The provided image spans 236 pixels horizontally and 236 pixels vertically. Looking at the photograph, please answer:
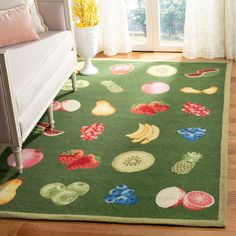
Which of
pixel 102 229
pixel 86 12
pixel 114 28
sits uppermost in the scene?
pixel 86 12

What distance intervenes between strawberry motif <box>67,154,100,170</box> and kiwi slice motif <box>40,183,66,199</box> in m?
0.18

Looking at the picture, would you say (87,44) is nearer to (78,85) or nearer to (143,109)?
(78,85)

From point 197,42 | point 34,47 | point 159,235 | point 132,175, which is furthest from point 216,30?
point 159,235

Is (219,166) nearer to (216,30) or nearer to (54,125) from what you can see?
(54,125)

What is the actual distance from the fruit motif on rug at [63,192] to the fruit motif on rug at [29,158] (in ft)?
0.92

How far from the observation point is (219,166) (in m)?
3.14

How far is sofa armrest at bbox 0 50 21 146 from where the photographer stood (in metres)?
2.95

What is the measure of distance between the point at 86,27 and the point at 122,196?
1853mm

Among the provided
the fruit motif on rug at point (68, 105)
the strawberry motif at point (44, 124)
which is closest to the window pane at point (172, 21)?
the fruit motif on rug at point (68, 105)

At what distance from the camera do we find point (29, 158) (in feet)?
11.1

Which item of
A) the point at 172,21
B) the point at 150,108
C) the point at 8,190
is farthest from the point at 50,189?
the point at 172,21

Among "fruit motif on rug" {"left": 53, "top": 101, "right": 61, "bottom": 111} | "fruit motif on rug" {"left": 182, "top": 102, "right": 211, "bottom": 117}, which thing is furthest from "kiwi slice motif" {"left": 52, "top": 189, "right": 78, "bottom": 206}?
"fruit motif on rug" {"left": 182, "top": 102, "right": 211, "bottom": 117}

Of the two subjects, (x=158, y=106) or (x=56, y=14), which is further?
(x=56, y=14)

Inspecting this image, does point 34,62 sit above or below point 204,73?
above
